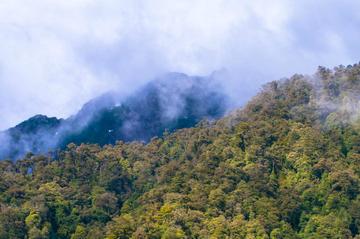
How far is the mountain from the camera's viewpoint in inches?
2350

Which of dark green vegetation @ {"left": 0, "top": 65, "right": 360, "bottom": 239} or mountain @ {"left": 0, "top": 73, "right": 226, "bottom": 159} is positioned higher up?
mountain @ {"left": 0, "top": 73, "right": 226, "bottom": 159}

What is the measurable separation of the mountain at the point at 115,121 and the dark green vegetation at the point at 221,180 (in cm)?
562

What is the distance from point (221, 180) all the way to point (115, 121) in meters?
19.3

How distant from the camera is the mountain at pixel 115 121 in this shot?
196 feet

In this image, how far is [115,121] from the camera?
200 feet

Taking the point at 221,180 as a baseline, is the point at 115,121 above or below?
above

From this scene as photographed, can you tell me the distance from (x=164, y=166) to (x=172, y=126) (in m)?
13.9

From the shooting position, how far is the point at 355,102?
164ft

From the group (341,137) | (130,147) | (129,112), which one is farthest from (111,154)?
(341,137)

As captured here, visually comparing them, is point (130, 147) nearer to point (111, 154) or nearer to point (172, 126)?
point (111, 154)

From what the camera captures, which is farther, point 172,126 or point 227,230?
point 172,126

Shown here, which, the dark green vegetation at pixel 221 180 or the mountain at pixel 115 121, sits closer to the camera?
the dark green vegetation at pixel 221 180

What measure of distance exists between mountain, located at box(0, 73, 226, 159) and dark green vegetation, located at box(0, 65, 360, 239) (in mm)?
5624

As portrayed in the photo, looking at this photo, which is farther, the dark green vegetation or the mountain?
the mountain
